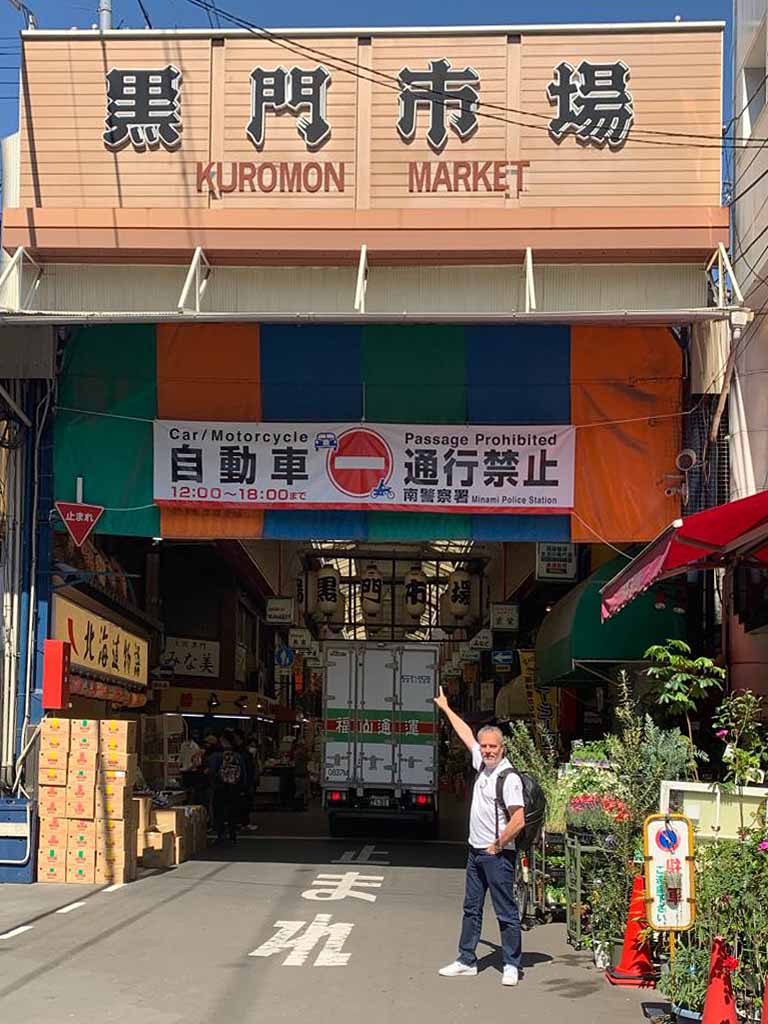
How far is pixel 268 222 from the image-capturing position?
15.6 metres

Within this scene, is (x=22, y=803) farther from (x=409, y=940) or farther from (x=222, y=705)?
(x=222, y=705)

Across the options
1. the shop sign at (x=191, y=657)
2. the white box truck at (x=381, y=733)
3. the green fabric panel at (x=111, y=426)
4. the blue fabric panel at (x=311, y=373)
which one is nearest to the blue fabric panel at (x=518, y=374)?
the blue fabric panel at (x=311, y=373)

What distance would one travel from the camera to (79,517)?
1669 centimetres

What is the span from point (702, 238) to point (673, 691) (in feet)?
22.3

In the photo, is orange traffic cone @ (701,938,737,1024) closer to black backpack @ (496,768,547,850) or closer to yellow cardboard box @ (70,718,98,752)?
black backpack @ (496,768,547,850)

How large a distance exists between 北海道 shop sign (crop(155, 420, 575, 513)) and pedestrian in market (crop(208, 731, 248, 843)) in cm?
719

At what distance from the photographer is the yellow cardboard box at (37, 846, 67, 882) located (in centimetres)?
1539

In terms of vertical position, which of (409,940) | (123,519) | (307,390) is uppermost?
(307,390)

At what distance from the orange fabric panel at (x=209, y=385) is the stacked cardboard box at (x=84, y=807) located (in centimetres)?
301

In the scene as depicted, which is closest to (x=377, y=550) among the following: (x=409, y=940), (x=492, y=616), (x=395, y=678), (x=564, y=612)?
(x=492, y=616)

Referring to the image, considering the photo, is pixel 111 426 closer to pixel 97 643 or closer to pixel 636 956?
pixel 97 643

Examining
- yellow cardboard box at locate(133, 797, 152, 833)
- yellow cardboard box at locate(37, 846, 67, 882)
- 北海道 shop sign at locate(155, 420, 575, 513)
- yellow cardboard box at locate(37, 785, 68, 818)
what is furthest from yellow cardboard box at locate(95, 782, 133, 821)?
北海道 shop sign at locate(155, 420, 575, 513)

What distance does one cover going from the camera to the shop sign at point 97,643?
1770cm

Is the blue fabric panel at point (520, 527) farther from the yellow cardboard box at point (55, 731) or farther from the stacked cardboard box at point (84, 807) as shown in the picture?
the yellow cardboard box at point (55, 731)
